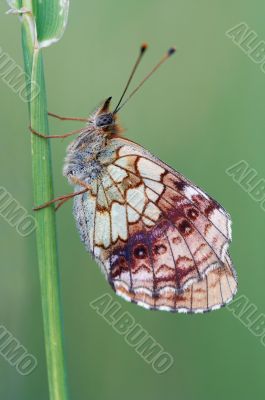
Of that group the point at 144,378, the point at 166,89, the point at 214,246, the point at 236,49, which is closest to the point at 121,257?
the point at 214,246

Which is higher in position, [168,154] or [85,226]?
[168,154]

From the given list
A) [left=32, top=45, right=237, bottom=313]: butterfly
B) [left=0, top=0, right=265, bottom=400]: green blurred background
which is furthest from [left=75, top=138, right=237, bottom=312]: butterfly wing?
[left=0, top=0, right=265, bottom=400]: green blurred background

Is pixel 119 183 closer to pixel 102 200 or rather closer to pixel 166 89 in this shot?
pixel 102 200

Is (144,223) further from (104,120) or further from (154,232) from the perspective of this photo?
(104,120)

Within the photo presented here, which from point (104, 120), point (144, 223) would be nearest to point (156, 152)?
point (104, 120)

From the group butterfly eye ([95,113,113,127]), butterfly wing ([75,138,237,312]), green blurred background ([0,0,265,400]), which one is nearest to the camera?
butterfly wing ([75,138,237,312])

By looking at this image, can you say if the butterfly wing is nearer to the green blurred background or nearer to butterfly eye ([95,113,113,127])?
butterfly eye ([95,113,113,127])

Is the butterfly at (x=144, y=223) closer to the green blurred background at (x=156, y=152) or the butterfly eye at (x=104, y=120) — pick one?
the butterfly eye at (x=104, y=120)
